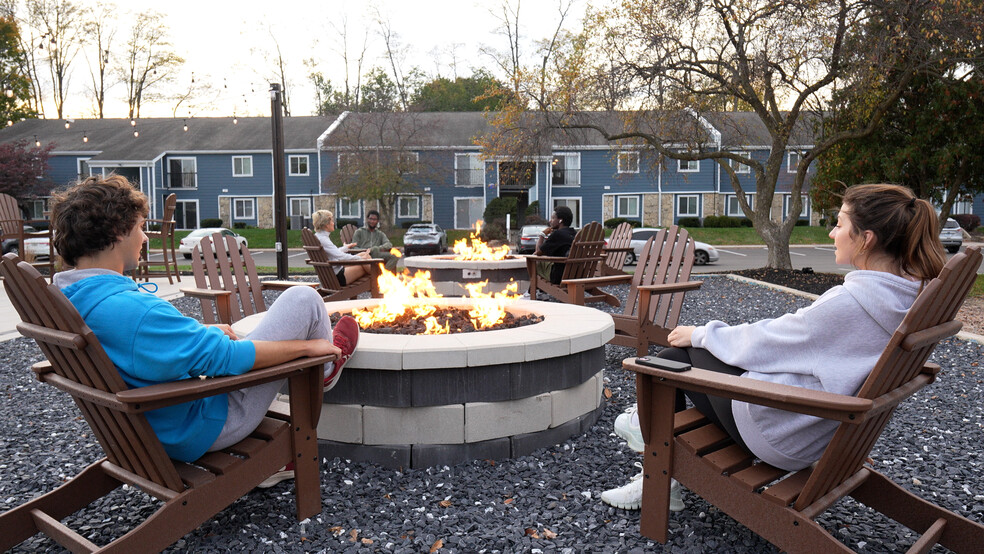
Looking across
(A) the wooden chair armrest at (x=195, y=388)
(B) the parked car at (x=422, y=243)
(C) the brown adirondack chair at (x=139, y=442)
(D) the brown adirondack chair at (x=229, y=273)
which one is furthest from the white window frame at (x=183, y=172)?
(A) the wooden chair armrest at (x=195, y=388)

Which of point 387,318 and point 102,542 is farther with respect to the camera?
point 387,318

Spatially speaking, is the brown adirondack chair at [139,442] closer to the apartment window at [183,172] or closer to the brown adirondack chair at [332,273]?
the brown adirondack chair at [332,273]

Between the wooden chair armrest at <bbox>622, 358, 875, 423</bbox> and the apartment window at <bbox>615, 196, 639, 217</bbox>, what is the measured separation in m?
32.0

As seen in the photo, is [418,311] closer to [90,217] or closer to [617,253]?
[90,217]

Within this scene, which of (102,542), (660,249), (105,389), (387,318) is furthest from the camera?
(660,249)

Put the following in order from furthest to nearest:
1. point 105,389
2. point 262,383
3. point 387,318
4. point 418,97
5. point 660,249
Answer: point 418,97, point 660,249, point 387,318, point 262,383, point 105,389

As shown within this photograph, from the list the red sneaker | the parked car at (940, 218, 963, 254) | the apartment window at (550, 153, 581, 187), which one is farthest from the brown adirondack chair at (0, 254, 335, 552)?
the apartment window at (550, 153, 581, 187)

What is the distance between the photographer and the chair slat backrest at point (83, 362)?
1807mm

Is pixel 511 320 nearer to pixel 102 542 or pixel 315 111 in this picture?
pixel 102 542

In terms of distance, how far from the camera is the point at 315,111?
1545 inches

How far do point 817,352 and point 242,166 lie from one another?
34.5m

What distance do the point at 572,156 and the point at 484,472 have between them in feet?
101

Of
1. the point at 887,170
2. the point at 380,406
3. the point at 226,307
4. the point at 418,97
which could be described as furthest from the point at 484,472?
the point at 418,97

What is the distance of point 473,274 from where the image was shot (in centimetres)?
867
